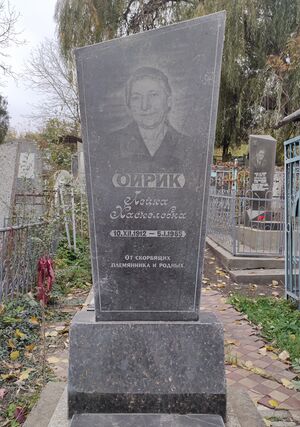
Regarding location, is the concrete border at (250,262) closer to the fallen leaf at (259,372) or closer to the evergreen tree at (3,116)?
the fallen leaf at (259,372)

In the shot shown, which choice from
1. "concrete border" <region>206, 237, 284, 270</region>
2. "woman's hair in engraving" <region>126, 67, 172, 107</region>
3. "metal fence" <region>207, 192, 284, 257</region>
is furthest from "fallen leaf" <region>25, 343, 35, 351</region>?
"metal fence" <region>207, 192, 284, 257</region>

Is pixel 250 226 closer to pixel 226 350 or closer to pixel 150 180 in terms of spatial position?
pixel 226 350

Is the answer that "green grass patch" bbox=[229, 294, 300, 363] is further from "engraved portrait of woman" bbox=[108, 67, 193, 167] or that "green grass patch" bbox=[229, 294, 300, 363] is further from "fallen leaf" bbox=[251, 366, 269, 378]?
"engraved portrait of woman" bbox=[108, 67, 193, 167]

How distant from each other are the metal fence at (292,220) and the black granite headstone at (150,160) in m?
3.22

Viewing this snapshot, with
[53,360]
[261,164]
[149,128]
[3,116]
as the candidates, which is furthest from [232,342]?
[3,116]

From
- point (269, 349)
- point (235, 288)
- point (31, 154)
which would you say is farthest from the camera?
point (31, 154)

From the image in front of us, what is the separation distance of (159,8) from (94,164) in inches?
585

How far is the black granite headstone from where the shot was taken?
2.28 m

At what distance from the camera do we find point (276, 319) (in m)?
4.69

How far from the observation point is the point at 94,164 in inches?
92.1

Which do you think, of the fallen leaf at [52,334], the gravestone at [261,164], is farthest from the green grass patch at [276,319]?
the gravestone at [261,164]

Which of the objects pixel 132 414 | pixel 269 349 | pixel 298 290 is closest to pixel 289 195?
pixel 298 290

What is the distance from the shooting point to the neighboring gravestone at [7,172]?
6732 millimetres

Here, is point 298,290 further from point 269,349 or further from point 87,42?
point 87,42
